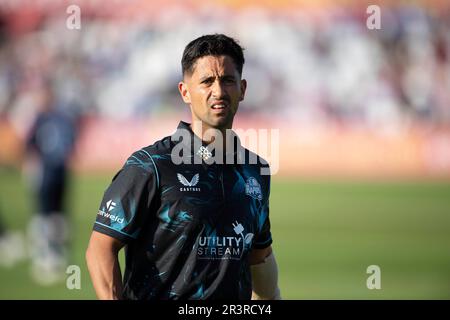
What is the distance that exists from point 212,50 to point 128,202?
2.80 feet

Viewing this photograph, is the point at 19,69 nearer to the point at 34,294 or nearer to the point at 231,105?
the point at 34,294

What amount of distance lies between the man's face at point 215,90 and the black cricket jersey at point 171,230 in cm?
25

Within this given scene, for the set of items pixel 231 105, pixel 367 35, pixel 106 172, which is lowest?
pixel 231 105

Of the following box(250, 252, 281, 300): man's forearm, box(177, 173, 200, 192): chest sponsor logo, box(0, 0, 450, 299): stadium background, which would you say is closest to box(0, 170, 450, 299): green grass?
box(0, 0, 450, 299): stadium background

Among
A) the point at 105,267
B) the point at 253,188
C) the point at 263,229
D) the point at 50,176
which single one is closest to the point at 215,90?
the point at 253,188

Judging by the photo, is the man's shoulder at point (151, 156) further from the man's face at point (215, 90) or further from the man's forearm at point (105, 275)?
the man's forearm at point (105, 275)

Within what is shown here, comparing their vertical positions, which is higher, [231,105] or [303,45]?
[303,45]

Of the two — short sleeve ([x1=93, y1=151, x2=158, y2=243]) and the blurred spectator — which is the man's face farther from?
the blurred spectator

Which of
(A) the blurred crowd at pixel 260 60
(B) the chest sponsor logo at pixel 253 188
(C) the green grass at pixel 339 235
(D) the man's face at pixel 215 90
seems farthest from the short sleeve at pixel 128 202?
(A) the blurred crowd at pixel 260 60
